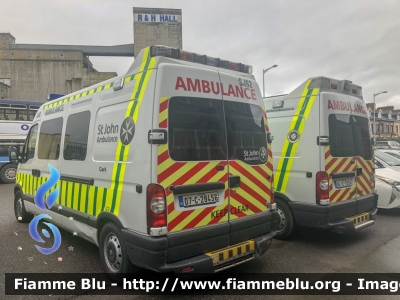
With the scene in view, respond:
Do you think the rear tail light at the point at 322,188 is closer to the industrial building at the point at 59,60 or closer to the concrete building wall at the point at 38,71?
the industrial building at the point at 59,60

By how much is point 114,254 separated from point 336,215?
3492 mm

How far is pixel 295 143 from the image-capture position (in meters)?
5.52

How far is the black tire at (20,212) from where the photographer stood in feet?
22.2

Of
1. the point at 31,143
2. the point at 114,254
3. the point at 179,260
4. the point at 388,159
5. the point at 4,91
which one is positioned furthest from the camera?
the point at 4,91

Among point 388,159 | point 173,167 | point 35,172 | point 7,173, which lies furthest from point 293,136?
point 7,173

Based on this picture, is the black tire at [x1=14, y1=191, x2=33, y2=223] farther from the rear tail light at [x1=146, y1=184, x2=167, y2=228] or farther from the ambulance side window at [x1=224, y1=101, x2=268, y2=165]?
the ambulance side window at [x1=224, y1=101, x2=268, y2=165]

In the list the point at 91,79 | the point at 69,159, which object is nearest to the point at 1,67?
the point at 91,79

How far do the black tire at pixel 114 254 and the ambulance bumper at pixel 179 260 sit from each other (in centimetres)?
17

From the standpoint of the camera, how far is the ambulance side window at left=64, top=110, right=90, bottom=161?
14.6ft

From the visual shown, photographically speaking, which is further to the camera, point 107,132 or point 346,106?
point 346,106

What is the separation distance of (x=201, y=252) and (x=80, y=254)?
2.42 metres

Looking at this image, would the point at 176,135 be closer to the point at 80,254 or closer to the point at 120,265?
the point at 120,265

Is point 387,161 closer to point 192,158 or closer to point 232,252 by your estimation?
point 232,252

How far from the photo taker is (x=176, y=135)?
345 centimetres
